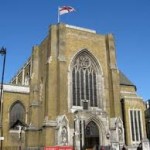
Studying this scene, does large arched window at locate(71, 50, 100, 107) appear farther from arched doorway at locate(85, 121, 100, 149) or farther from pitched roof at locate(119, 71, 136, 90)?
pitched roof at locate(119, 71, 136, 90)

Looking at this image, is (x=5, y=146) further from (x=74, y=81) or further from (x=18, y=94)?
(x=74, y=81)

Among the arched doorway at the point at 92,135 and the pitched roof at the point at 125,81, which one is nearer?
the arched doorway at the point at 92,135

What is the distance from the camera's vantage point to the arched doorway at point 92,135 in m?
36.0

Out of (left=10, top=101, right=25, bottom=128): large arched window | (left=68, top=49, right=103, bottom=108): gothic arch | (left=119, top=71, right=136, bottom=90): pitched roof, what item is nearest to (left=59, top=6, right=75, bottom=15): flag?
(left=68, top=49, right=103, bottom=108): gothic arch

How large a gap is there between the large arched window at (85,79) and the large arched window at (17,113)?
769cm

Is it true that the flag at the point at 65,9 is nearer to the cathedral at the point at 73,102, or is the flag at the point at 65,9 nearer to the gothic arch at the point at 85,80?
the cathedral at the point at 73,102

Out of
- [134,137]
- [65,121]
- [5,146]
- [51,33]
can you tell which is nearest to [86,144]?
[65,121]

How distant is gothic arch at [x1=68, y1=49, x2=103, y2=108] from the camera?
122ft

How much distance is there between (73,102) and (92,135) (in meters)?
4.88

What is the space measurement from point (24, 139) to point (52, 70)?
1005cm

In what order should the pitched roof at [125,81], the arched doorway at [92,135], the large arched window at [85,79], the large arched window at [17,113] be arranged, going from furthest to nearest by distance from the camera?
the pitched roof at [125,81] → the large arched window at [17,113] → the large arched window at [85,79] → the arched doorway at [92,135]

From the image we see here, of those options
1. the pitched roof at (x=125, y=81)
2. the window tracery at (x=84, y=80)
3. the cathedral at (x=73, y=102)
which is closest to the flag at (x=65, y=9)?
the cathedral at (x=73, y=102)

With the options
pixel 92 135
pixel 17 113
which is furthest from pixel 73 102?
pixel 17 113

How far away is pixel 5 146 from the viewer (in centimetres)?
3541
